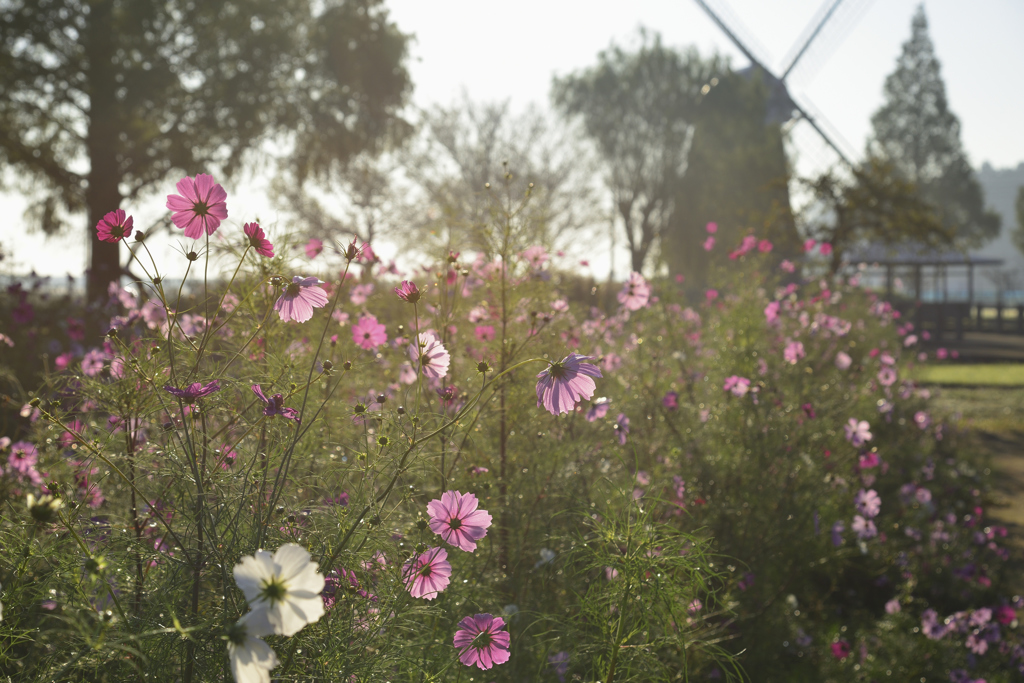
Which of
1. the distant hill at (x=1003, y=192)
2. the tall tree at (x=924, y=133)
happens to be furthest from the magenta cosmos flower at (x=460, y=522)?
the distant hill at (x=1003, y=192)

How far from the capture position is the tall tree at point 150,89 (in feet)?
31.9

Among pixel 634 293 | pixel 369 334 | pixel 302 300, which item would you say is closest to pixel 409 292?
pixel 302 300

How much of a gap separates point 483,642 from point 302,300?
669 millimetres

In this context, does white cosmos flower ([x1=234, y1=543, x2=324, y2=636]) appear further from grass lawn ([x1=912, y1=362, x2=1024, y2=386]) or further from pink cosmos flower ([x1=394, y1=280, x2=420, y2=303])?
grass lawn ([x1=912, y1=362, x2=1024, y2=386])

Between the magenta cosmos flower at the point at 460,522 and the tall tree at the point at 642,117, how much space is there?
927 inches

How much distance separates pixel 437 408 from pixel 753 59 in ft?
86.8

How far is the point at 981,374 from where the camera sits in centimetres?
1243

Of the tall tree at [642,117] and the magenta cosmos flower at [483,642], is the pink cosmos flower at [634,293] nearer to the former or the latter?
the magenta cosmos flower at [483,642]

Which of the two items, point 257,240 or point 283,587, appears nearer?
point 283,587

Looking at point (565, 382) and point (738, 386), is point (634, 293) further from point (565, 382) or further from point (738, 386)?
point (565, 382)

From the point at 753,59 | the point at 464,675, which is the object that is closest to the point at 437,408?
the point at 464,675

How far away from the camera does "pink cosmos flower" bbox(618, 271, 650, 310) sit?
2.56 meters

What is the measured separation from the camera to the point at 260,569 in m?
0.66

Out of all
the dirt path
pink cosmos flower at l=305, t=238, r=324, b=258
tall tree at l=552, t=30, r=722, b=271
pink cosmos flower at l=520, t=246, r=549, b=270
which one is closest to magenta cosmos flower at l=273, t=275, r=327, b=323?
pink cosmos flower at l=305, t=238, r=324, b=258
